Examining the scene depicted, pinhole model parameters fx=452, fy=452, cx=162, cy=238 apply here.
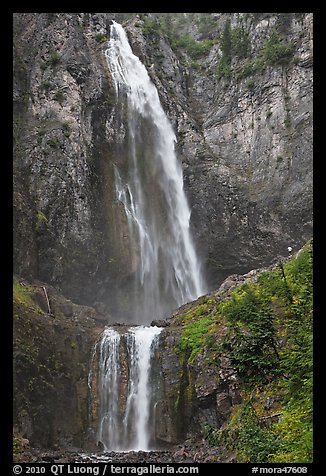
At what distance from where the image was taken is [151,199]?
93.1ft

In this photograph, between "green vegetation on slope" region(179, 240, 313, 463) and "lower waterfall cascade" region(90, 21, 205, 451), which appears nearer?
"green vegetation on slope" region(179, 240, 313, 463)

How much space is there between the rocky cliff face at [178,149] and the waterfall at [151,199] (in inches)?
28.2

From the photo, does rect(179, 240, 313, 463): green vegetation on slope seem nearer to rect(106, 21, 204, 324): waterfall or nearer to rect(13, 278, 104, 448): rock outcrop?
rect(13, 278, 104, 448): rock outcrop

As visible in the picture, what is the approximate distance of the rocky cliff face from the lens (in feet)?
79.9

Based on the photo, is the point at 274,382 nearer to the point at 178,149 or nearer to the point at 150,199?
the point at 150,199

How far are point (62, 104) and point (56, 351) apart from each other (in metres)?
15.9

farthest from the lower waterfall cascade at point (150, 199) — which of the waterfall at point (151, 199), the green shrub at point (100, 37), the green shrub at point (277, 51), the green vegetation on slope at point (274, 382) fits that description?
the green shrub at point (277, 51)

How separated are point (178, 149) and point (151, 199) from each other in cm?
491

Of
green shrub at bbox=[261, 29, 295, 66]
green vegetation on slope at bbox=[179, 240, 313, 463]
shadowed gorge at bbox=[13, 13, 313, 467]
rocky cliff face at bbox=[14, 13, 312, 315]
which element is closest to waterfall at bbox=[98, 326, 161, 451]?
shadowed gorge at bbox=[13, 13, 313, 467]

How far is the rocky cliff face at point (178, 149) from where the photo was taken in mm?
24344

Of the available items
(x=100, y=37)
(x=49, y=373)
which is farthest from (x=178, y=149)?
(x=49, y=373)

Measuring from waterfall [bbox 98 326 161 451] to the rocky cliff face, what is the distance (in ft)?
22.0

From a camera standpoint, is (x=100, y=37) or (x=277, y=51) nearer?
(x=277, y=51)
